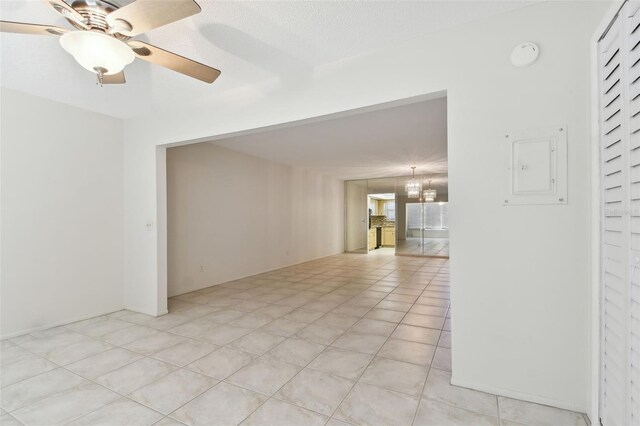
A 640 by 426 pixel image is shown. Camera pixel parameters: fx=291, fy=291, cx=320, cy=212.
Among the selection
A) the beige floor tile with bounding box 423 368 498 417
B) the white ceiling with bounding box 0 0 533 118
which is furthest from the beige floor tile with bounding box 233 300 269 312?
the white ceiling with bounding box 0 0 533 118

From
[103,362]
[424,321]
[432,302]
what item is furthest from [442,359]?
[103,362]

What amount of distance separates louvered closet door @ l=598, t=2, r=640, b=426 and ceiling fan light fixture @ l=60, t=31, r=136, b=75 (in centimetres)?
236

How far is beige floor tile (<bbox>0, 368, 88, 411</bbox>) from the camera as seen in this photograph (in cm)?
188

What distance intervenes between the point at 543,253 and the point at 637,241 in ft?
2.10

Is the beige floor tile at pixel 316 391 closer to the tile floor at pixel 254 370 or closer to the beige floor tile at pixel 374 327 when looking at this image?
the tile floor at pixel 254 370

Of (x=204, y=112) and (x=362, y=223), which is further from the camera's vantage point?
(x=362, y=223)

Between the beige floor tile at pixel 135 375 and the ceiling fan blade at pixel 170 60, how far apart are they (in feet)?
7.21

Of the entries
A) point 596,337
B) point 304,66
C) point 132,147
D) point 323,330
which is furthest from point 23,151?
point 596,337

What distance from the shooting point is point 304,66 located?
247cm

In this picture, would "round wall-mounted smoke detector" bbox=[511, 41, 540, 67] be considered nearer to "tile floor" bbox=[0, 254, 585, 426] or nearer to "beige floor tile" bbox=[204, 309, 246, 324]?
"tile floor" bbox=[0, 254, 585, 426]

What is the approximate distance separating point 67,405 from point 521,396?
9.37 feet

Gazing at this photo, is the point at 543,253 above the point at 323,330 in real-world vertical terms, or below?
above

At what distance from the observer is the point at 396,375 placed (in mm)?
2152

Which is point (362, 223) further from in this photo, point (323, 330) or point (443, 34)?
point (443, 34)
